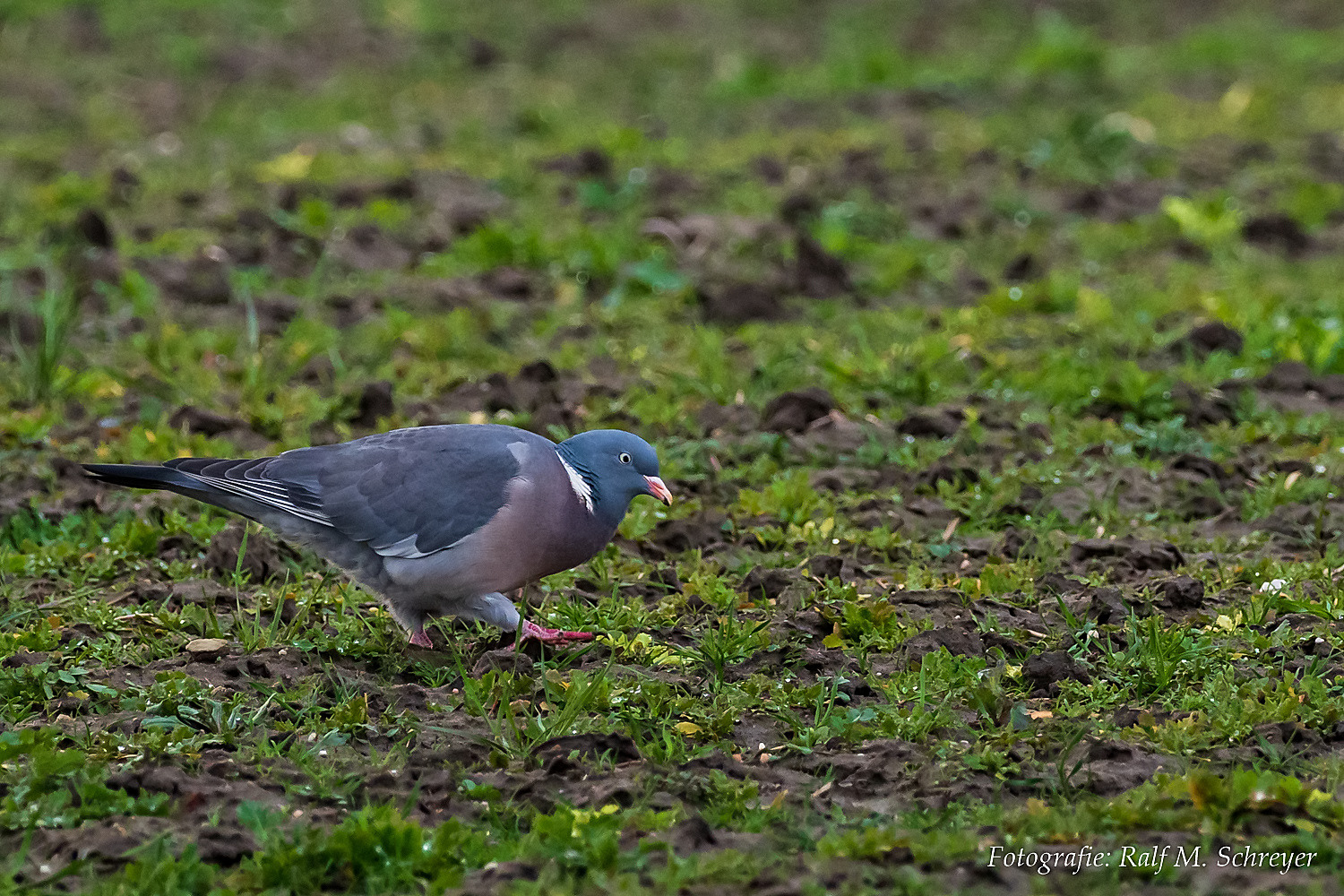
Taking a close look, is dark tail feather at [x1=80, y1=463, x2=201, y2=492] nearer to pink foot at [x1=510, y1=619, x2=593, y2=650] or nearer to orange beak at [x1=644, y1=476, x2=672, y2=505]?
pink foot at [x1=510, y1=619, x2=593, y2=650]

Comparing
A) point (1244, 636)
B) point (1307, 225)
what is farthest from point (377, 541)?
point (1307, 225)

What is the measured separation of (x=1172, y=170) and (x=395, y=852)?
7387 mm

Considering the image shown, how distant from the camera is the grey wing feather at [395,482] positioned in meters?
4.80

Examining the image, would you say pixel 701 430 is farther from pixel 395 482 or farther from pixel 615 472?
pixel 395 482

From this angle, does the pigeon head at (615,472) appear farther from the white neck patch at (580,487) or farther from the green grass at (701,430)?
the green grass at (701,430)

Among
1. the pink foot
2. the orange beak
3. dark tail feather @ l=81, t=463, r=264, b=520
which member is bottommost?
the pink foot

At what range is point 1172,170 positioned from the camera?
9734 mm

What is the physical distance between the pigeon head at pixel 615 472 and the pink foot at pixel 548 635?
34 cm

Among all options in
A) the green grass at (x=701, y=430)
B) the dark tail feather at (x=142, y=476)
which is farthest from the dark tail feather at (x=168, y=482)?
the green grass at (x=701, y=430)

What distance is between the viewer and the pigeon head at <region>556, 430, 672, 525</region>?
488 centimetres

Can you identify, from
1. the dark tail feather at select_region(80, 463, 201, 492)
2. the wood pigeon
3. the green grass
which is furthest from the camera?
the dark tail feather at select_region(80, 463, 201, 492)

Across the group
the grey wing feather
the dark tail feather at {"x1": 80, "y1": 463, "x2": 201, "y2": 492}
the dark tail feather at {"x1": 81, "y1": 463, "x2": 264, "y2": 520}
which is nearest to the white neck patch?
the grey wing feather

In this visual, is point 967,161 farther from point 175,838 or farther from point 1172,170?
point 175,838

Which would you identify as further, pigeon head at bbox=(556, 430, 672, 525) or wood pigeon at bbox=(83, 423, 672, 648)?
pigeon head at bbox=(556, 430, 672, 525)
